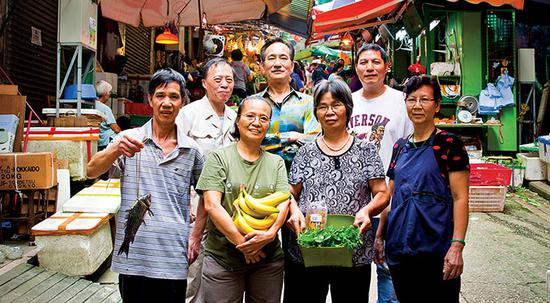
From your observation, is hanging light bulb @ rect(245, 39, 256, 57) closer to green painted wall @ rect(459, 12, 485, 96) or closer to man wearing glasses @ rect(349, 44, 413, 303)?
green painted wall @ rect(459, 12, 485, 96)

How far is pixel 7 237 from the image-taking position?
6.02 metres

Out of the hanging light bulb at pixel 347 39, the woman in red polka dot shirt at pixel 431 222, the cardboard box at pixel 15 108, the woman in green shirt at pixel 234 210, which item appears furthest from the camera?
the hanging light bulb at pixel 347 39

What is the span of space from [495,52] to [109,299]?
9.74 meters

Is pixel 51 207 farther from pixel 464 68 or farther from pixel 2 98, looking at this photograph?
pixel 464 68

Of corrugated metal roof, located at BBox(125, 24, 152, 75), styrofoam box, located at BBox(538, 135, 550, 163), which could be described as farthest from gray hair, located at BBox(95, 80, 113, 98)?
styrofoam box, located at BBox(538, 135, 550, 163)

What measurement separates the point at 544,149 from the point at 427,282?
25.5ft

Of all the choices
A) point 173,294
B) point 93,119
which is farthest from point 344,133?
point 93,119

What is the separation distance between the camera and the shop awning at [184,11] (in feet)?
30.7

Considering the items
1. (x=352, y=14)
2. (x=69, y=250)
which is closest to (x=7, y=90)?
(x=69, y=250)

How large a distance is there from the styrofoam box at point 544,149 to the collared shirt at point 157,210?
8.26 metres

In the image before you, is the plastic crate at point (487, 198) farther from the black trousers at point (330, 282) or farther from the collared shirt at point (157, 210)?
the collared shirt at point (157, 210)

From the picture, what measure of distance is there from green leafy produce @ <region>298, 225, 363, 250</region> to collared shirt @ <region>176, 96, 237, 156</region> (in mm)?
1489

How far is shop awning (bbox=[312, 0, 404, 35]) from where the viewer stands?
32.2 feet

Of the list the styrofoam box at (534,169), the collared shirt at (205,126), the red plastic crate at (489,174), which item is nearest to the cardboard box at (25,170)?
the collared shirt at (205,126)
